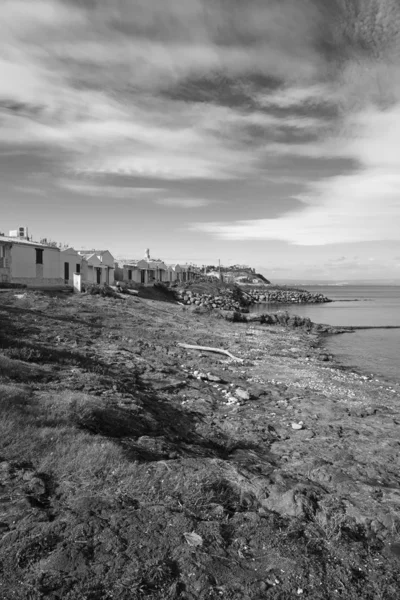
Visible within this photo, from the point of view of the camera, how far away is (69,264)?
4328cm

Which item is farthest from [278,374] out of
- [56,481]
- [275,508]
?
[56,481]

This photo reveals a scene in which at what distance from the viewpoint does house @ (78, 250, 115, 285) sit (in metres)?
47.6

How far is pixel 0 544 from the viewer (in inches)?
172

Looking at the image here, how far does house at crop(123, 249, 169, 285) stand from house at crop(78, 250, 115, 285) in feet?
37.5

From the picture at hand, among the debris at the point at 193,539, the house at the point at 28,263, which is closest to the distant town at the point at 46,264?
the house at the point at 28,263

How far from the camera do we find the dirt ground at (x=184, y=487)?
4.28m

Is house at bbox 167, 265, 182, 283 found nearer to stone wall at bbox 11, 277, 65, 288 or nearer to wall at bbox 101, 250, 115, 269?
A: wall at bbox 101, 250, 115, 269

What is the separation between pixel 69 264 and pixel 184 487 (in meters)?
40.7

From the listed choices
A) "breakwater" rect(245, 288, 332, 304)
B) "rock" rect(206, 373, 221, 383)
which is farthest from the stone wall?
"breakwater" rect(245, 288, 332, 304)

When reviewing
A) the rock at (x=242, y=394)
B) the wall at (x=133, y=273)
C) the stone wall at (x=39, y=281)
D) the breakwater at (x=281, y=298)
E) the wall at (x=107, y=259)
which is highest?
the wall at (x=107, y=259)

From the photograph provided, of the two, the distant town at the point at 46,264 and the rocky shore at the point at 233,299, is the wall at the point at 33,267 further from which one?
the rocky shore at the point at 233,299

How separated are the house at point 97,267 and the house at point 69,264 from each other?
2.06 meters

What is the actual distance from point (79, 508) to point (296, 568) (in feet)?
9.62

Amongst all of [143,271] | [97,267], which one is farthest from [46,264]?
[143,271]
